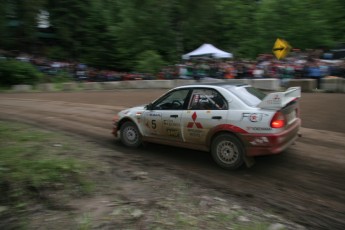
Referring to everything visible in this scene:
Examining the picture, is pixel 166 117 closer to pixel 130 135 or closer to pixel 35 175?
pixel 130 135

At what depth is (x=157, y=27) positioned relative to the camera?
1318 inches

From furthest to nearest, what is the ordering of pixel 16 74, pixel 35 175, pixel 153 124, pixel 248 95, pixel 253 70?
1. pixel 16 74
2. pixel 253 70
3. pixel 153 124
4. pixel 248 95
5. pixel 35 175

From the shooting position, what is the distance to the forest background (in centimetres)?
3231

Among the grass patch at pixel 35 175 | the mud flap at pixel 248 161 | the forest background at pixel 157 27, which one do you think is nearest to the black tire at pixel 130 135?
the grass patch at pixel 35 175

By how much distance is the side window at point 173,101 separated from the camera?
7.32m

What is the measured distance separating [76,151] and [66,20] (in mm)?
31596

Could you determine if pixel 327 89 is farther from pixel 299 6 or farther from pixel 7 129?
pixel 299 6

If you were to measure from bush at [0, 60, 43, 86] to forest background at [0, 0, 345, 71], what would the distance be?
723cm

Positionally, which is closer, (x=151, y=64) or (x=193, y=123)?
(x=193, y=123)

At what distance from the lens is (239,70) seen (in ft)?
69.1

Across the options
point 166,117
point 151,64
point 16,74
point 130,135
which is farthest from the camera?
point 151,64

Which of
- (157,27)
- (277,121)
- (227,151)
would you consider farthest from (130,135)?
(157,27)

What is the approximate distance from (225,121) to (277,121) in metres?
0.89

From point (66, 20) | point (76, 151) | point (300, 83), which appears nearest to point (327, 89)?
point (300, 83)
